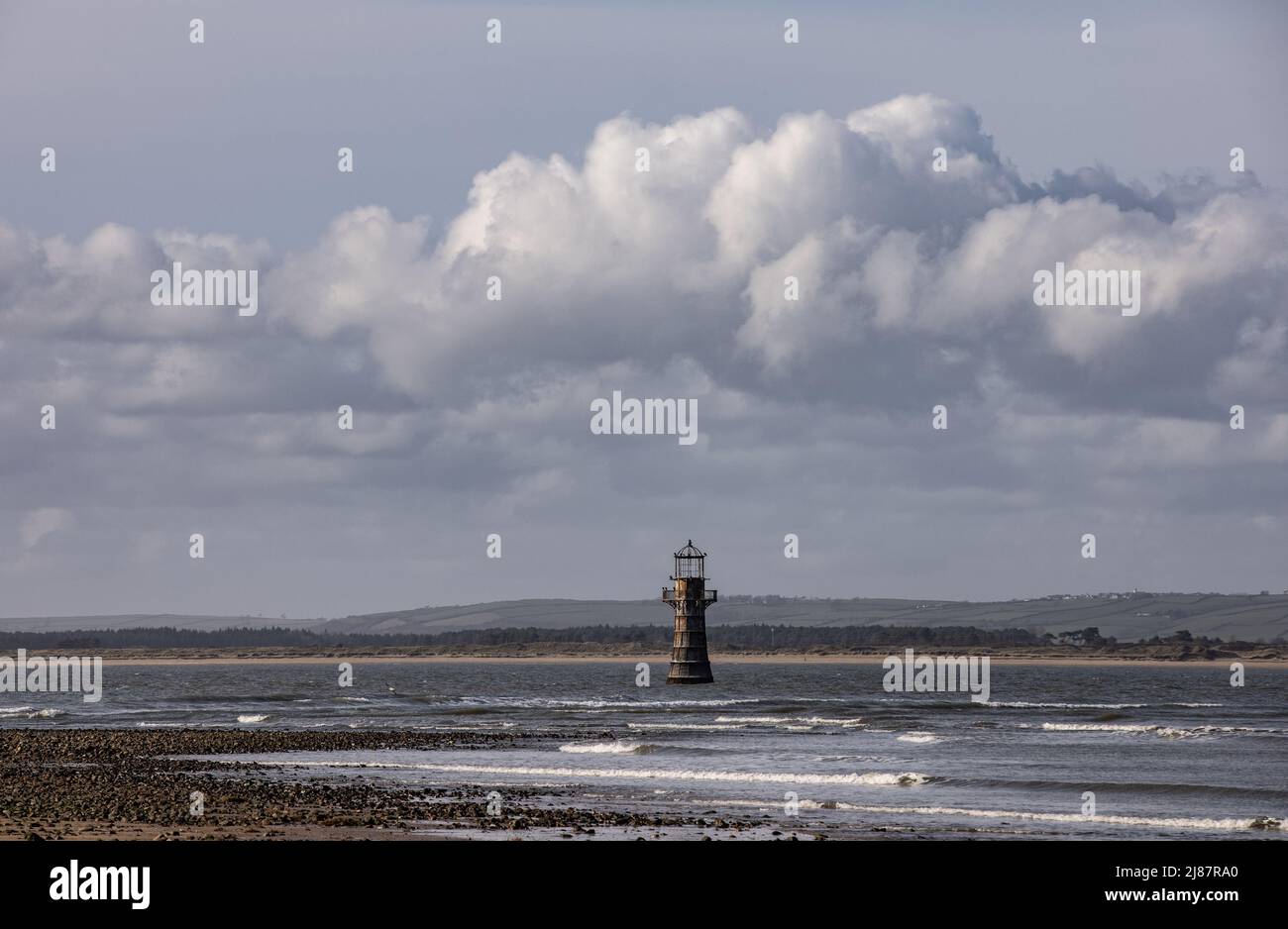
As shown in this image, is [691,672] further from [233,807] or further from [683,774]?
[233,807]

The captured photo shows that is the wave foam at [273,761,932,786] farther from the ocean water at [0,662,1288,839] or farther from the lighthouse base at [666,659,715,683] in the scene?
the lighthouse base at [666,659,715,683]

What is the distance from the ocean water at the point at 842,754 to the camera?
37406 millimetres

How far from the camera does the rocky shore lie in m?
30.8

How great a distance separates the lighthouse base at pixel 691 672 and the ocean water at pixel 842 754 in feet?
5.08

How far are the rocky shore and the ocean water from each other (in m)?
2.35

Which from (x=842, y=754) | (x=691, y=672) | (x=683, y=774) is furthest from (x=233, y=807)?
(x=691, y=672)
